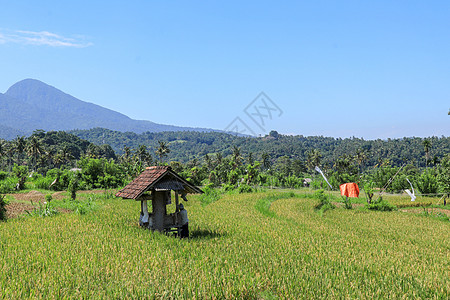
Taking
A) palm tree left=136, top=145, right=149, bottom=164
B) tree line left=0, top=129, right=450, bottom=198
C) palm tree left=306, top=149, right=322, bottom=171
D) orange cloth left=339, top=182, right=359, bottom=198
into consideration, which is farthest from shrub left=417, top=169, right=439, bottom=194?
palm tree left=136, top=145, right=149, bottom=164

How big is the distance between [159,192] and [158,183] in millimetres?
635

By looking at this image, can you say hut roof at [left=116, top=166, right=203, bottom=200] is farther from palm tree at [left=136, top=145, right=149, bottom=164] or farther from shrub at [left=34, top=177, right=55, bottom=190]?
palm tree at [left=136, top=145, right=149, bottom=164]

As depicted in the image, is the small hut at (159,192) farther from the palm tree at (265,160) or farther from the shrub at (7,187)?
the palm tree at (265,160)

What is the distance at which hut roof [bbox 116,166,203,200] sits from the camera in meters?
11.8

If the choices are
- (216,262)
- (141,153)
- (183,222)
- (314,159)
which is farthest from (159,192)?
(314,159)

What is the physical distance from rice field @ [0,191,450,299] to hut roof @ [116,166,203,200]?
1387mm

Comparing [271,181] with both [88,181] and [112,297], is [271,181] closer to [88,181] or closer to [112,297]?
[88,181]

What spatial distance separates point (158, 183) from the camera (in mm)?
12031

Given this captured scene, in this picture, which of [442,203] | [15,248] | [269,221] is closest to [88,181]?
[269,221]

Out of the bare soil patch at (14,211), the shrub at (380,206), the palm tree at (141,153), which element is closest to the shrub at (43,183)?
the bare soil patch at (14,211)

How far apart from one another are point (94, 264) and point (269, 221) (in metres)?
10.5

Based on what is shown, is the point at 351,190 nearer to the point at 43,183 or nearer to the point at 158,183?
the point at 158,183

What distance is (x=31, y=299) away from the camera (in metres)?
5.75

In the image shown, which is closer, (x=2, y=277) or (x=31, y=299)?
(x=31, y=299)
